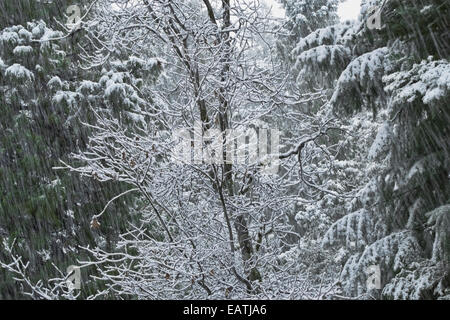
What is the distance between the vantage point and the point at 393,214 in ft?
25.0

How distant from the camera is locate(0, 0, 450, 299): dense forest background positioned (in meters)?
5.20

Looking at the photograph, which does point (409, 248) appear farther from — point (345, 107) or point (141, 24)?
point (141, 24)

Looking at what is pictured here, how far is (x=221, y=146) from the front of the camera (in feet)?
15.8

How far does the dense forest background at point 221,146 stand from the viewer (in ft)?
17.1
